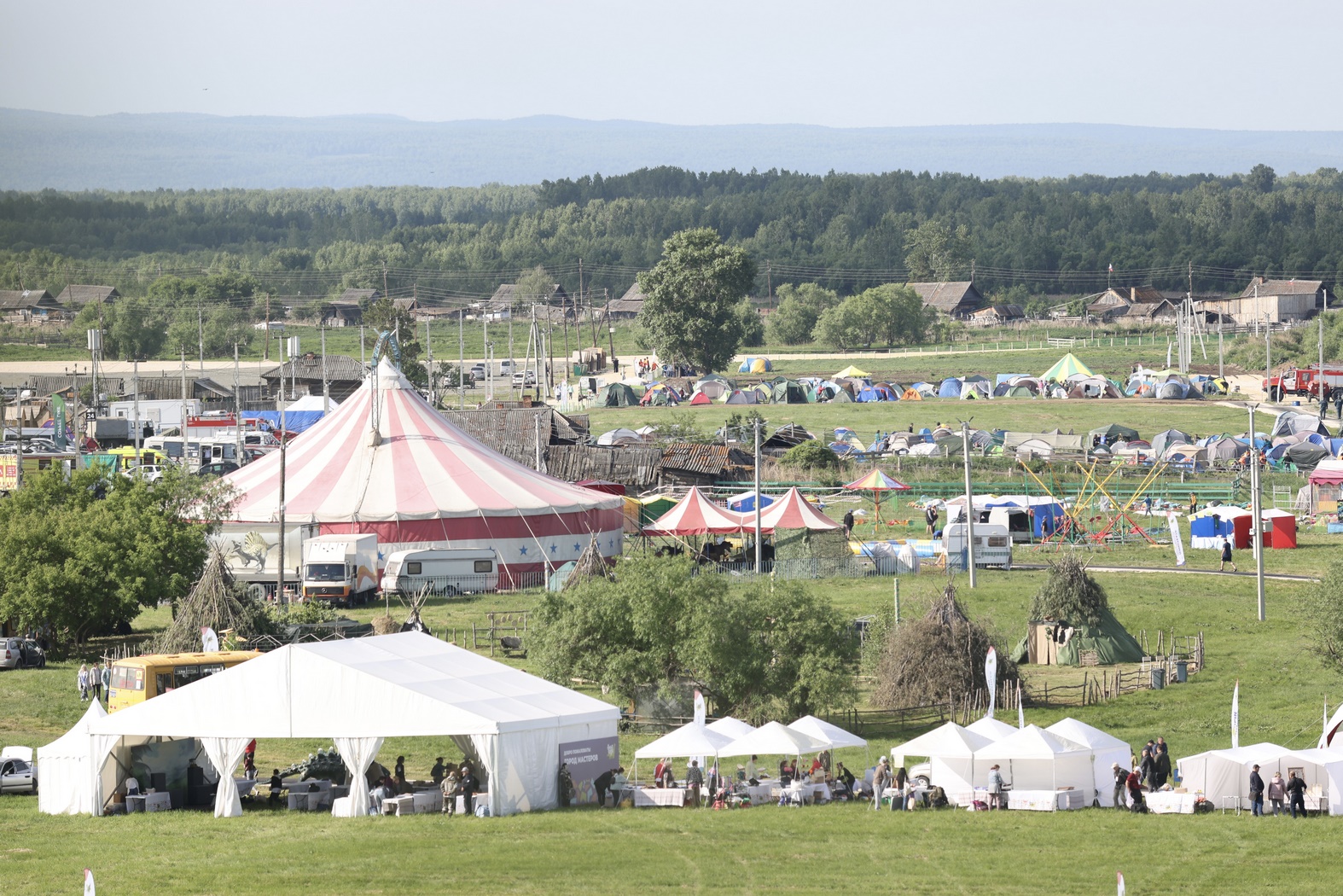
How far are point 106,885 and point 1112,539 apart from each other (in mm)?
30970

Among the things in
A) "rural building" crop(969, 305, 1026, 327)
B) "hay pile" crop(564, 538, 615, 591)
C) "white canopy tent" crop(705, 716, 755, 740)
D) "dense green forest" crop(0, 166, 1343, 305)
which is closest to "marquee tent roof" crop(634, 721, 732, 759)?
"white canopy tent" crop(705, 716, 755, 740)

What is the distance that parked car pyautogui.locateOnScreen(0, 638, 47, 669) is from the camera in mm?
30047

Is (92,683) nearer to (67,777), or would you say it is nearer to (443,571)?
(67,777)

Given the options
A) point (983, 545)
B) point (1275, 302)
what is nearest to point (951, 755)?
point (983, 545)

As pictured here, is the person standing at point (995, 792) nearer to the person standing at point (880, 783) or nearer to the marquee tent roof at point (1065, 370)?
the person standing at point (880, 783)

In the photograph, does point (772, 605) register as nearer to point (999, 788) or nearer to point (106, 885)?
point (999, 788)

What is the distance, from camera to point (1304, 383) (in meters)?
68.2

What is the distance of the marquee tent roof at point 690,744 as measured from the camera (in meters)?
21.4

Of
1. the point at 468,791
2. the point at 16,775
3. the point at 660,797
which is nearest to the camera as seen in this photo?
the point at 468,791

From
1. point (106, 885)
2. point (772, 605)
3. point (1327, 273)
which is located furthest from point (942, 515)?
point (1327, 273)

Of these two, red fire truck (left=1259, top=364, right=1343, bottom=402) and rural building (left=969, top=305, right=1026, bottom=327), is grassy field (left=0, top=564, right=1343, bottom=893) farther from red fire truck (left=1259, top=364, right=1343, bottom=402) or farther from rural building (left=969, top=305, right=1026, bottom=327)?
rural building (left=969, top=305, right=1026, bottom=327)

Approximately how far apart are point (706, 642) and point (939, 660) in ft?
13.7

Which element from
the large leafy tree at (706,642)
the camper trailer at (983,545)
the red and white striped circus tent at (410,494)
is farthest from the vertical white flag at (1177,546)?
the large leafy tree at (706,642)

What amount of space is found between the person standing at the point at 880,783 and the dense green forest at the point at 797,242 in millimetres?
96959
